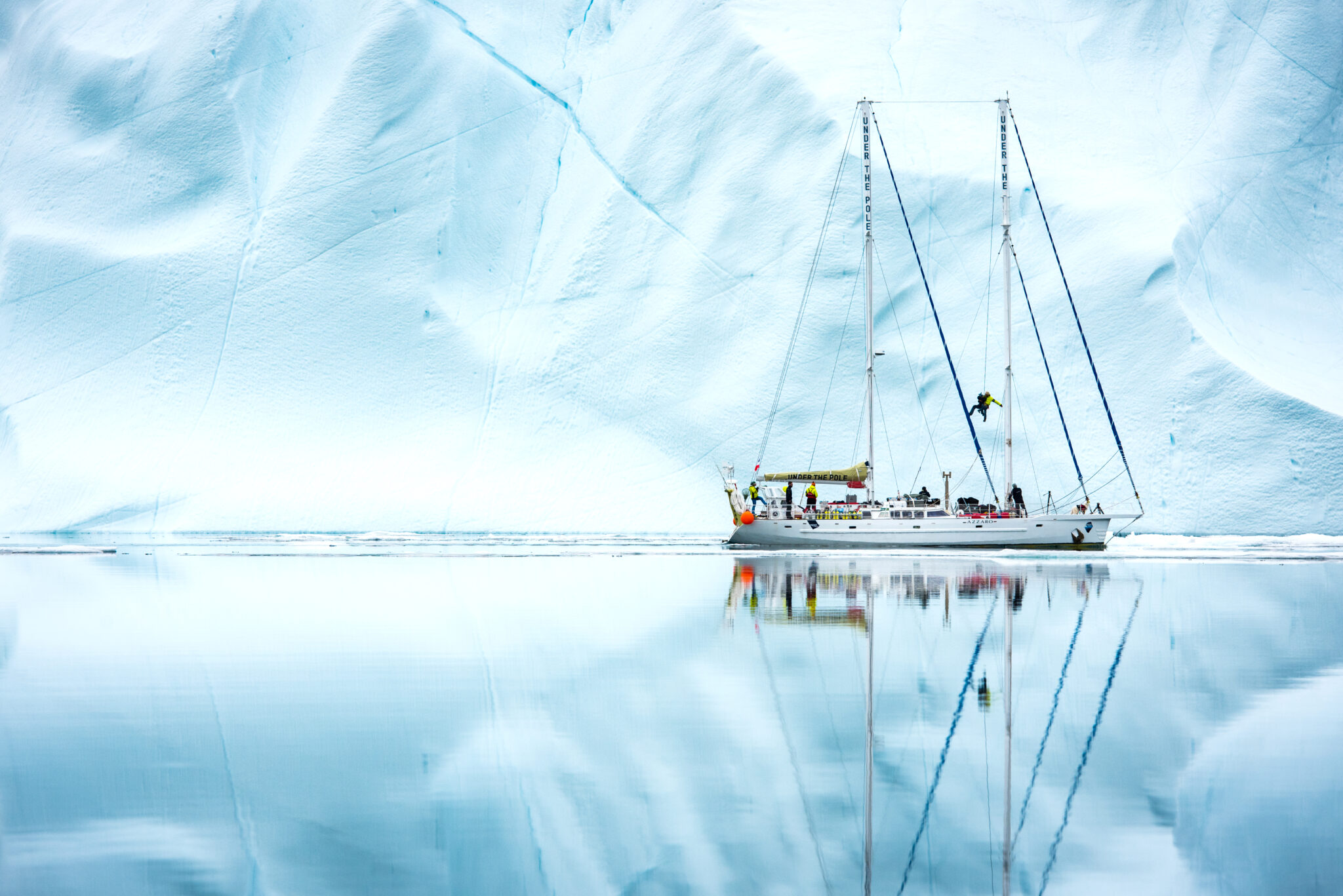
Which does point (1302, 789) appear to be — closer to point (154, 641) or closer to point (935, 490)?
point (154, 641)

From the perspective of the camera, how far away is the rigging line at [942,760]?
3119 millimetres

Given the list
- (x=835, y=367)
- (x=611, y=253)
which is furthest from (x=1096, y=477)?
(x=611, y=253)

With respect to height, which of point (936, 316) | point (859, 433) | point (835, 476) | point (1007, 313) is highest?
point (936, 316)

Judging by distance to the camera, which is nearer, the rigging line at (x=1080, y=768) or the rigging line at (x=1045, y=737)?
the rigging line at (x=1080, y=768)

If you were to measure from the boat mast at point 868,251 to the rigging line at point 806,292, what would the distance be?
1.13ft

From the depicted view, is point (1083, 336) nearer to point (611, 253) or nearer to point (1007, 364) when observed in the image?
point (1007, 364)

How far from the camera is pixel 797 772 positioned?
12.8 ft

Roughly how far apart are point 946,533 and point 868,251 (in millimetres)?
4405

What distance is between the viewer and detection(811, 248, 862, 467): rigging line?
21.4 metres

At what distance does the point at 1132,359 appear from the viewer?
20.3 metres

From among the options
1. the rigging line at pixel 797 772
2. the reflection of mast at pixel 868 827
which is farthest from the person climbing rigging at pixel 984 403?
the reflection of mast at pixel 868 827

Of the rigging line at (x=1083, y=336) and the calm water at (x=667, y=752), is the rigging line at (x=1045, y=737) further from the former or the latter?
the rigging line at (x=1083, y=336)

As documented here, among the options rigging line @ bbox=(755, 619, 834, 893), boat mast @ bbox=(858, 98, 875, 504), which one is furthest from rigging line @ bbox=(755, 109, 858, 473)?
rigging line @ bbox=(755, 619, 834, 893)

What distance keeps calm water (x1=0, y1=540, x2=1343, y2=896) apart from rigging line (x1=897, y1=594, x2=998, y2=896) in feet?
0.05
